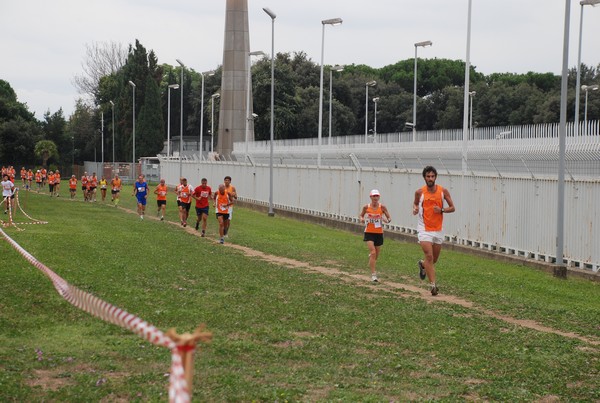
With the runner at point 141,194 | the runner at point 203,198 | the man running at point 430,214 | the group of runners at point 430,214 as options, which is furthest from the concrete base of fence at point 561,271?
the runner at point 141,194

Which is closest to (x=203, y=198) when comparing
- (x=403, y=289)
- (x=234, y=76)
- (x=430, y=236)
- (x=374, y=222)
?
(x=374, y=222)

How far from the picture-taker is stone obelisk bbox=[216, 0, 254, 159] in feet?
235

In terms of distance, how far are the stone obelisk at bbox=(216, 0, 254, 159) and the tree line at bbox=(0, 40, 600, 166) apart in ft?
28.5

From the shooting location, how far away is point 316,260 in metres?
24.2

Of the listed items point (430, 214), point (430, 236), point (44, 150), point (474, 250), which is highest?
point (44, 150)

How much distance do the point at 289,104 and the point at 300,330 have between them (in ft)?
286

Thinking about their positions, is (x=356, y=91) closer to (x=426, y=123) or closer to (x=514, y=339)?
(x=426, y=123)

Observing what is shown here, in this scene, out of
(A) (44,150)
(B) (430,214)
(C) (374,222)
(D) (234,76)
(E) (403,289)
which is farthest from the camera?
(A) (44,150)

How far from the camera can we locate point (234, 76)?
72750 millimetres

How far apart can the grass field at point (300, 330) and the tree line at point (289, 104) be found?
172 feet

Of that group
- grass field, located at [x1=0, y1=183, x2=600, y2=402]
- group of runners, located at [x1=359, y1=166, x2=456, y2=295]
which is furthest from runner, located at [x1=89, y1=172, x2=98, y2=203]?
group of runners, located at [x1=359, y1=166, x2=456, y2=295]

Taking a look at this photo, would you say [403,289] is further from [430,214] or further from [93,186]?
[93,186]

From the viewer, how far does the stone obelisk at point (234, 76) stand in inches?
2815

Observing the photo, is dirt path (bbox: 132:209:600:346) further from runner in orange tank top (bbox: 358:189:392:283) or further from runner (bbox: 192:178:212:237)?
runner (bbox: 192:178:212:237)
